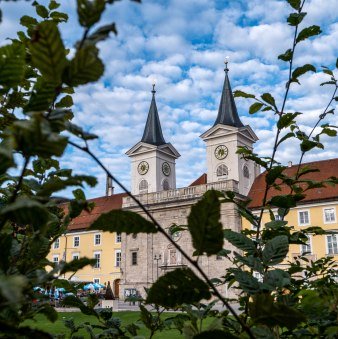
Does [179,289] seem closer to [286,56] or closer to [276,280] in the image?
[276,280]

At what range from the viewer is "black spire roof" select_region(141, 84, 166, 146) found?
41.8 m

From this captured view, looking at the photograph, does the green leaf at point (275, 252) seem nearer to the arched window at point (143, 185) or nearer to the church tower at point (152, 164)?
the church tower at point (152, 164)

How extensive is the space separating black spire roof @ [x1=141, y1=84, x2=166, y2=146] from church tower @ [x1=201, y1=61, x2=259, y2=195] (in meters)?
5.91

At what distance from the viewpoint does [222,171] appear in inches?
1417

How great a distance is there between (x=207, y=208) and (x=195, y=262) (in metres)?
0.13

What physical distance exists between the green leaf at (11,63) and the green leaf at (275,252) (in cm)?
81

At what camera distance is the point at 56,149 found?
64 centimetres

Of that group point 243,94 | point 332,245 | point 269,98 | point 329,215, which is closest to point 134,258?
point 332,245

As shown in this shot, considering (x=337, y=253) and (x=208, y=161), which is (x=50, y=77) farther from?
(x=208, y=161)

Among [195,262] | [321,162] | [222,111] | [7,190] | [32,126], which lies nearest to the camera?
[32,126]

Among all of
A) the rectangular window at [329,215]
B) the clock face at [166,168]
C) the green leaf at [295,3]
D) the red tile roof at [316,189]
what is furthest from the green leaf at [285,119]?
the clock face at [166,168]

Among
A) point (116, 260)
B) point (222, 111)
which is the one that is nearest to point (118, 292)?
point (116, 260)

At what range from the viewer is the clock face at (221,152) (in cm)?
3600

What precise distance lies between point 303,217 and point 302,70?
Answer: 103ft
